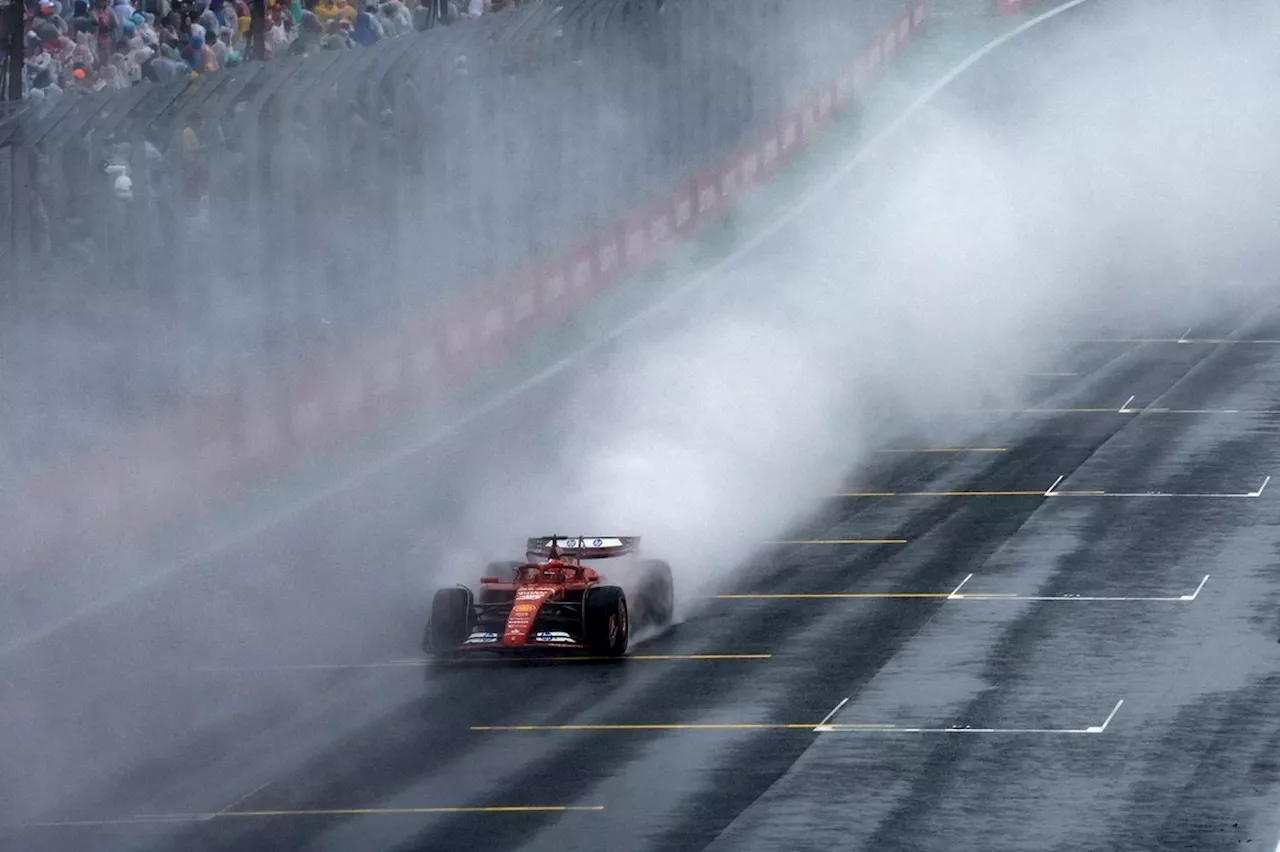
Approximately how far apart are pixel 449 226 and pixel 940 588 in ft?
36.6

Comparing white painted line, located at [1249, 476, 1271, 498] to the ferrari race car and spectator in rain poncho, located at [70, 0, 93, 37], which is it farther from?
spectator in rain poncho, located at [70, 0, 93, 37]

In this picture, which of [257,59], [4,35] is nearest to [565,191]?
[257,59]

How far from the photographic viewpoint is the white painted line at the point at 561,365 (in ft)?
82.0

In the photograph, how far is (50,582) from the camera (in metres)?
24.2

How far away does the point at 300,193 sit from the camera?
30109 millimetres

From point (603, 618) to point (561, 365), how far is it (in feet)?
42.3

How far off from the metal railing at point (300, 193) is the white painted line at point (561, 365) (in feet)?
4.79

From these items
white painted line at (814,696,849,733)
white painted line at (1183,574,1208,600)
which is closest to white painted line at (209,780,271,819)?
white painted line at (814,696,849,733)

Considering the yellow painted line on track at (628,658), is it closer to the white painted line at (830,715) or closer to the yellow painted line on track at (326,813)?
the white painted line at (830,715)

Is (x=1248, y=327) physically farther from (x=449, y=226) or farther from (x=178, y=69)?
(x=178, y=69)

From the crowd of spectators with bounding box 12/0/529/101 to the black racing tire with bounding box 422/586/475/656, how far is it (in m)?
6.86

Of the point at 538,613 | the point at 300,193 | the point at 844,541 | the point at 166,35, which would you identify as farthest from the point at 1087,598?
the point at 166,35

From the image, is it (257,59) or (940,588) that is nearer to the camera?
(940,588)

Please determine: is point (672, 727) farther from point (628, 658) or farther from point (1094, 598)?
point (1094, 598)
